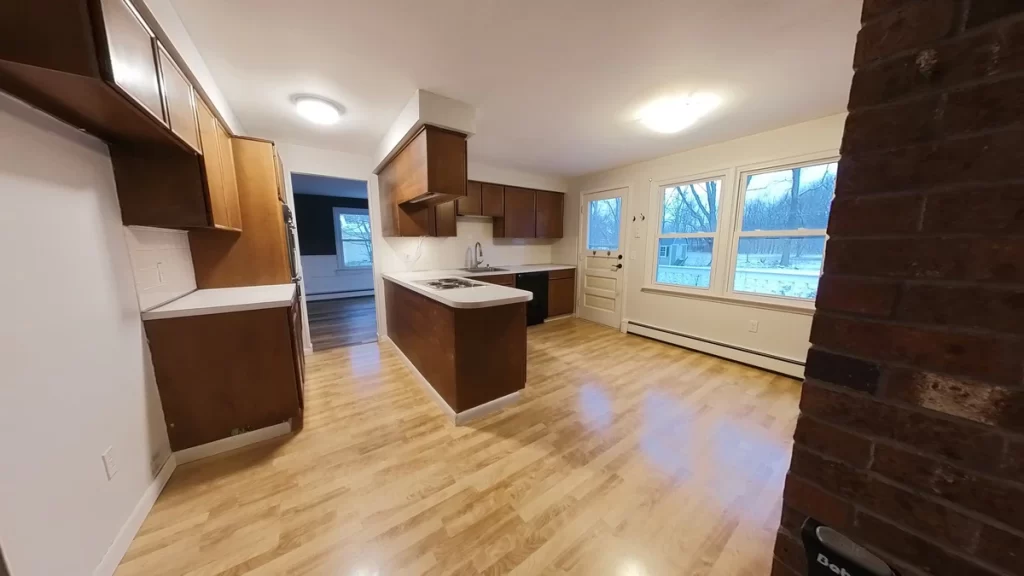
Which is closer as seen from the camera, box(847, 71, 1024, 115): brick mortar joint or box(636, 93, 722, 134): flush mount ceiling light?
box(847, 71, 1024, 115): brick mortar joint

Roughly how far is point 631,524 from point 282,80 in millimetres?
3207

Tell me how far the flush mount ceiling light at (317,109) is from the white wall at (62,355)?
1.14m

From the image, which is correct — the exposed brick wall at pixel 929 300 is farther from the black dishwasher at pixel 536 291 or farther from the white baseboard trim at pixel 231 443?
the black dishwasher at pixel 536 291

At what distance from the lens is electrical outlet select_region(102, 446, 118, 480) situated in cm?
119

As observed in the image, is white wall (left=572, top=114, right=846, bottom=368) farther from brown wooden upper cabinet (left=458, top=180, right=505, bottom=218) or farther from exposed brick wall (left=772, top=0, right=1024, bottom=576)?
exposed brick wall (left=772, top=0, right=1024, bottom=576)

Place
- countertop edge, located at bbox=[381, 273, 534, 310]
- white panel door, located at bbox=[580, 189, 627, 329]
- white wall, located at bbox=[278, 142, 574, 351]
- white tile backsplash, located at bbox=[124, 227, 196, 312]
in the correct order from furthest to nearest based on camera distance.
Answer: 1. white panel door, located at bbox=[580, 189, 627, 329]
2. white wall, located at bbox=[278, 142, 574, 351]
3. countertop edge, located at bbox=[381, 273, 534, 310]
4. white tile backsplash, located at bbox=[124, 227, 196, 312]

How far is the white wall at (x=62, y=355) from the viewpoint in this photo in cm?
90

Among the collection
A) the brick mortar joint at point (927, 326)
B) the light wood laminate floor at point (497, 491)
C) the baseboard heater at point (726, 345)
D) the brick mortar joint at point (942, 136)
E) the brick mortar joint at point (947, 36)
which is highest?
the brick mortar joint at point (947, 36)

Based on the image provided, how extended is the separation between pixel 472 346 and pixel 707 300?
276cm

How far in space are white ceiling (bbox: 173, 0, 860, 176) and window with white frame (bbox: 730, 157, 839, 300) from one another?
495mm

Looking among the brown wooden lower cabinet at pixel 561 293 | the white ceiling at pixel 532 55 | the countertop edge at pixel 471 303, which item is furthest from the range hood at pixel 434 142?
the brown wooden lower cabinet at pixel 561 293

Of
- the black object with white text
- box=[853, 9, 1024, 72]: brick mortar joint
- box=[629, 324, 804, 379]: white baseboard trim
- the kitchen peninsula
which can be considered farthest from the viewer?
box=[629, 324, 804, 379]: white baseboard trim

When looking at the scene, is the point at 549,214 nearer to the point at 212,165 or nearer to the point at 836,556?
the point at 212,165

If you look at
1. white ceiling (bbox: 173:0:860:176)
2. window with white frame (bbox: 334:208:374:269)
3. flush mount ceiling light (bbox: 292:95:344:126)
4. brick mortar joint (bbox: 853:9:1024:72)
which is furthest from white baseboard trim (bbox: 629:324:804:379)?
window with white frame (bbox: 334:208:374:269)
